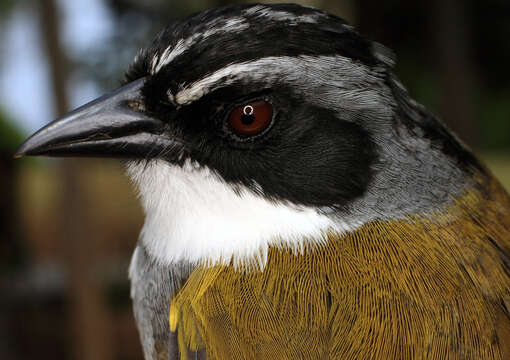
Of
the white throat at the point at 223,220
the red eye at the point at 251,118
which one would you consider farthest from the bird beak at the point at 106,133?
the red eye at the point at 251,118

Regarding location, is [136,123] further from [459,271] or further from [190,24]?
[459,271]

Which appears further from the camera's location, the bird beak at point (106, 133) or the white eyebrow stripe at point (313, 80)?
the bird beak at point (106, 133)

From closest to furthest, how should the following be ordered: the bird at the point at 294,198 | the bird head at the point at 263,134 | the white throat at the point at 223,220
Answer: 1. the bird at the point at 294,198
2. the bird head at the point at 263,134
3. the white throat at the point at 223,220

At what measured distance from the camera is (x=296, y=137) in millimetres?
2129

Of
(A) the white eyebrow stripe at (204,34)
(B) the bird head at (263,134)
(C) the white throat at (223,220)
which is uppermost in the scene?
(A) the white eyebrow stripe at (204,34)

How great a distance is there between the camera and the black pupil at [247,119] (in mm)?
2018

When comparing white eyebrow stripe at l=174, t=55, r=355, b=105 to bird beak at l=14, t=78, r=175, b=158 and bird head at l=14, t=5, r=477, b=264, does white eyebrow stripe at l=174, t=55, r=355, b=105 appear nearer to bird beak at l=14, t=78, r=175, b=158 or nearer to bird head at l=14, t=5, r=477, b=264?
bird head at l=14, t=5, r=477, b=264

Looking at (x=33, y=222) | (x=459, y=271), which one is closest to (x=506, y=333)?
(x=459, y=271)

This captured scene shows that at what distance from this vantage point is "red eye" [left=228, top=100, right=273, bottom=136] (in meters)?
2.02

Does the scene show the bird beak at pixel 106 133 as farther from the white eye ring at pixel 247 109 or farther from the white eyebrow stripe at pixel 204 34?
the white eye ring at pixel 247 109

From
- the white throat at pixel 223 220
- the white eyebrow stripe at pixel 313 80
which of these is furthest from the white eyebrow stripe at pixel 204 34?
the white throat at pixel 223 220

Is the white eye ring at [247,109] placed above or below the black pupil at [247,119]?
above

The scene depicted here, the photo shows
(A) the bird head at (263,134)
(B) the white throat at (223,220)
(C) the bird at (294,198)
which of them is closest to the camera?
(C) the bird at (294,198)

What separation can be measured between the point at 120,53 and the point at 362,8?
3.04 metres
